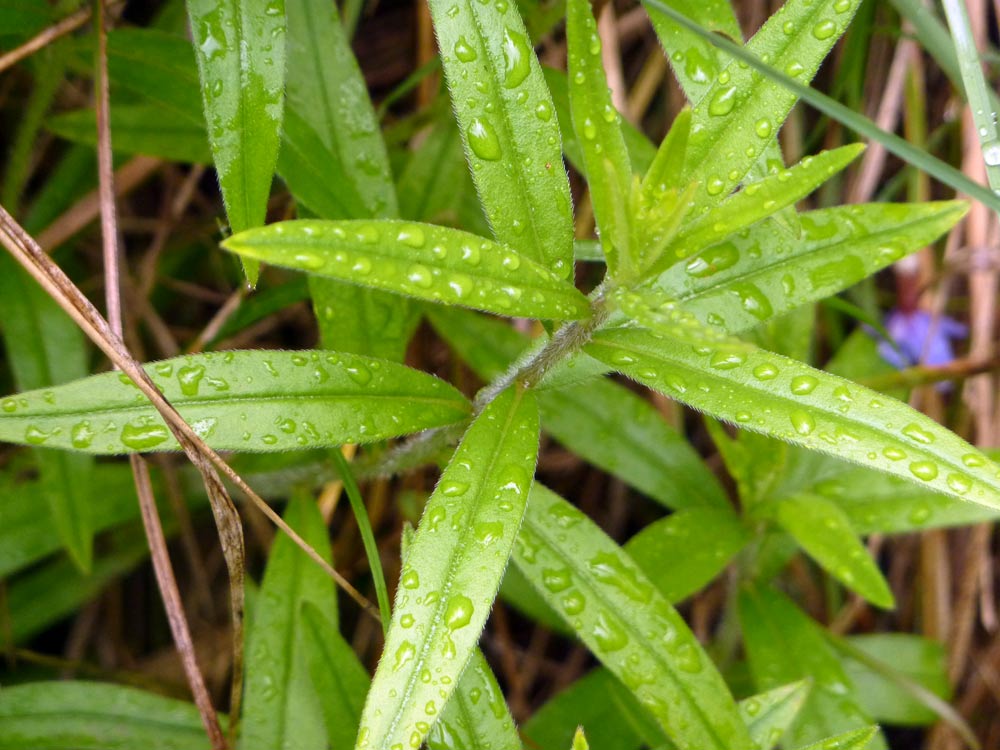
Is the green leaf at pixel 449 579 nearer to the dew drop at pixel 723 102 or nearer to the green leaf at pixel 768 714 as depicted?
the dew drop at pixel 723 102

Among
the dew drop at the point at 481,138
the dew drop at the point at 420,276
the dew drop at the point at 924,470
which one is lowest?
the dew drop at the point at 924,470

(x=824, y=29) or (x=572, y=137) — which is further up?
(x=824, y=29)

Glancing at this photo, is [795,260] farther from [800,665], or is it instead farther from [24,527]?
[24,527]

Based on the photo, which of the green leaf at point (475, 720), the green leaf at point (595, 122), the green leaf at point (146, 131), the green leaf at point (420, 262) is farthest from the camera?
the green leaf at point (146, 131)

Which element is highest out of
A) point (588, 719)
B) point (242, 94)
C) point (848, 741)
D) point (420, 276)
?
point (242, 94)

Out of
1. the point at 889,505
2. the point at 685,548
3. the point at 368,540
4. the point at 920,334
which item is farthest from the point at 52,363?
the point at 920,334

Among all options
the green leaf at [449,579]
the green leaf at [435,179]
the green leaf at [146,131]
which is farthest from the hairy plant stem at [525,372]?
the green leaf at [146,131]

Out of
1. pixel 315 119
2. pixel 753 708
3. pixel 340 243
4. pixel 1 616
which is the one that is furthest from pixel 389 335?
pixel 1 616
